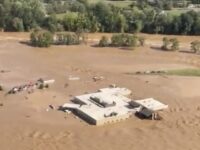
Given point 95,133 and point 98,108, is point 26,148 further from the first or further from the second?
point 98,108

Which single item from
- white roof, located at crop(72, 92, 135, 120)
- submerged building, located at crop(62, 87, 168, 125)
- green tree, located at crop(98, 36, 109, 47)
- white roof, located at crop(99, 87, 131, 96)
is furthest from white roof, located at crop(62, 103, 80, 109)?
green tree, located at crop(98, 36, 109, 47)

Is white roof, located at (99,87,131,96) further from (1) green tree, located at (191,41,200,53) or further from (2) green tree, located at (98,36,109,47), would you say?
(1) green tree, located at (191,41,200,53)

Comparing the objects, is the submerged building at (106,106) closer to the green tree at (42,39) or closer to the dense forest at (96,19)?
the green tree at (42,39)

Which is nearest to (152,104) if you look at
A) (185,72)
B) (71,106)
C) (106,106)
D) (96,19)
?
(106,106)

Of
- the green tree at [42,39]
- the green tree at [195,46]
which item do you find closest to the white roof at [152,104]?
the green tree at [42,39]

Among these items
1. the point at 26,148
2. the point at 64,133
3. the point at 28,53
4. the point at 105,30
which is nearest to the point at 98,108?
the point at 64,133

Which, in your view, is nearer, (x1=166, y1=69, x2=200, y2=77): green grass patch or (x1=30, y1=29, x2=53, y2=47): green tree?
(x1=166, y1=69, x2=200, y2=77): green grass patch

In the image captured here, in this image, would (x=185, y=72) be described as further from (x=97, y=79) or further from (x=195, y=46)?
(x=195, y=46)
